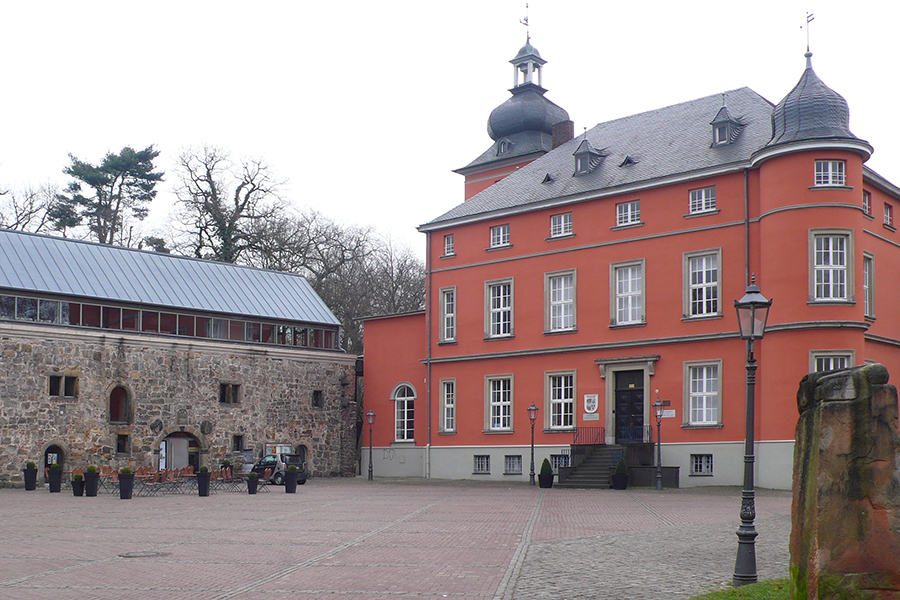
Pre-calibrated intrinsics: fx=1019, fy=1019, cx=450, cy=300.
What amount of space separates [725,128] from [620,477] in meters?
12.5

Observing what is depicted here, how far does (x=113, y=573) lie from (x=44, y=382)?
980 inches

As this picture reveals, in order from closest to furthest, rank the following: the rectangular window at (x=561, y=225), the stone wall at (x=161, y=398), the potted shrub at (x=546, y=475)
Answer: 1. the potted shrub at (x=546, y=475)
2. the stone wall at (x=161, y=398)
3. the rectangular window at (x=561, y=225)

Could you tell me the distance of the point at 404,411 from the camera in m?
43.9

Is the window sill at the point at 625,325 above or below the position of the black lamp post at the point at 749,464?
above

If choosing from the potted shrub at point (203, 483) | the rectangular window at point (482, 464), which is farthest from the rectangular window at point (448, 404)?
the potted shrub at point (203, 483)

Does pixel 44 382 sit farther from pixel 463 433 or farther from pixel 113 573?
pixel 113 573

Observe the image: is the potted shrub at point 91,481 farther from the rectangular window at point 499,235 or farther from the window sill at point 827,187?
the window sill at point 827,187

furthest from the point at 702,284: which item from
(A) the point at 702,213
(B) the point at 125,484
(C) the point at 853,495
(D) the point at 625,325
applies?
(C) the point at 853,495

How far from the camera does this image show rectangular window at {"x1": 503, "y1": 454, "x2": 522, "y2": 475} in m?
38.9

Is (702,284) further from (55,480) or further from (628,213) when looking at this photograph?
(55,480)

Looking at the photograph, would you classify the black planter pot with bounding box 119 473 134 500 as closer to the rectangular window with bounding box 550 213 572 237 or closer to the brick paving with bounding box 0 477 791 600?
the brick paving with bounding box 0 477 791 600

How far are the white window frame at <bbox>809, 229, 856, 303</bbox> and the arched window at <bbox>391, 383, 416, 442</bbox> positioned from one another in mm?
18130

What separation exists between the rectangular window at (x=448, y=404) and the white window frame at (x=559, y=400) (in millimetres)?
4782

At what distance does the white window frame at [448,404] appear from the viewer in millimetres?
41594
